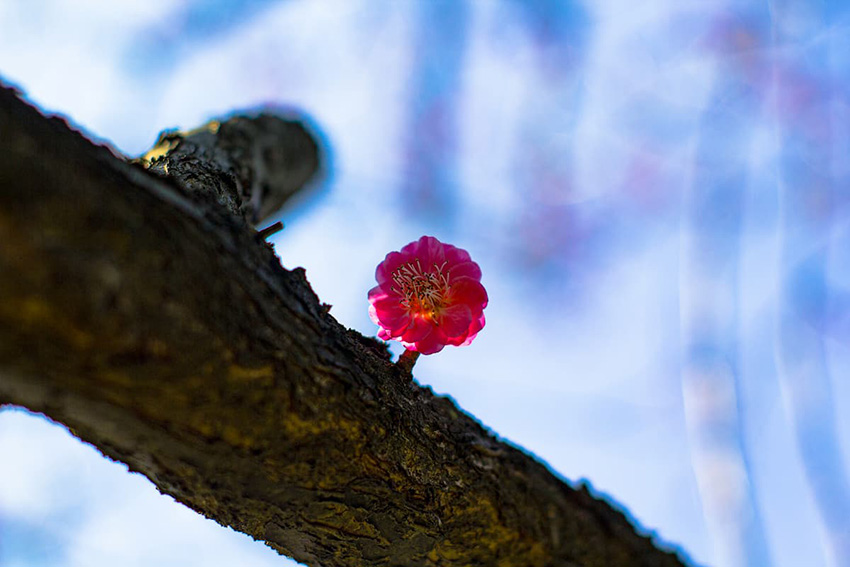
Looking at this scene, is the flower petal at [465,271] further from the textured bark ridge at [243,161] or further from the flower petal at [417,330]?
the textured bark ridge at [243,161]

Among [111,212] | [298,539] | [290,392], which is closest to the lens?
[111,212]

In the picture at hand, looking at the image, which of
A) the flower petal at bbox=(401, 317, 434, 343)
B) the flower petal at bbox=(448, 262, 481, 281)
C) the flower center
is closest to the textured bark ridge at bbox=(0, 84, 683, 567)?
the flower petal at bbox=(401, 317, 434, 343)

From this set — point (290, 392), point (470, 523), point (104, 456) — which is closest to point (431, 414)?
point (470, 523)

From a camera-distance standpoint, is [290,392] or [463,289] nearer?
[290,392]

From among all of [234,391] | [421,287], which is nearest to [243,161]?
[421,287]

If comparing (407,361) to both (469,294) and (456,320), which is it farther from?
(469,294)

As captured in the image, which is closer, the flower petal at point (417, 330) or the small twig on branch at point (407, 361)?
the small twig on branch at point (407, 361)

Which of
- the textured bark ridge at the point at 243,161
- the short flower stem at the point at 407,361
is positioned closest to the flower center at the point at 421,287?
the short flower stem at the point at 407,361

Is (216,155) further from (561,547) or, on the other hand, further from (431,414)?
(561,547)
